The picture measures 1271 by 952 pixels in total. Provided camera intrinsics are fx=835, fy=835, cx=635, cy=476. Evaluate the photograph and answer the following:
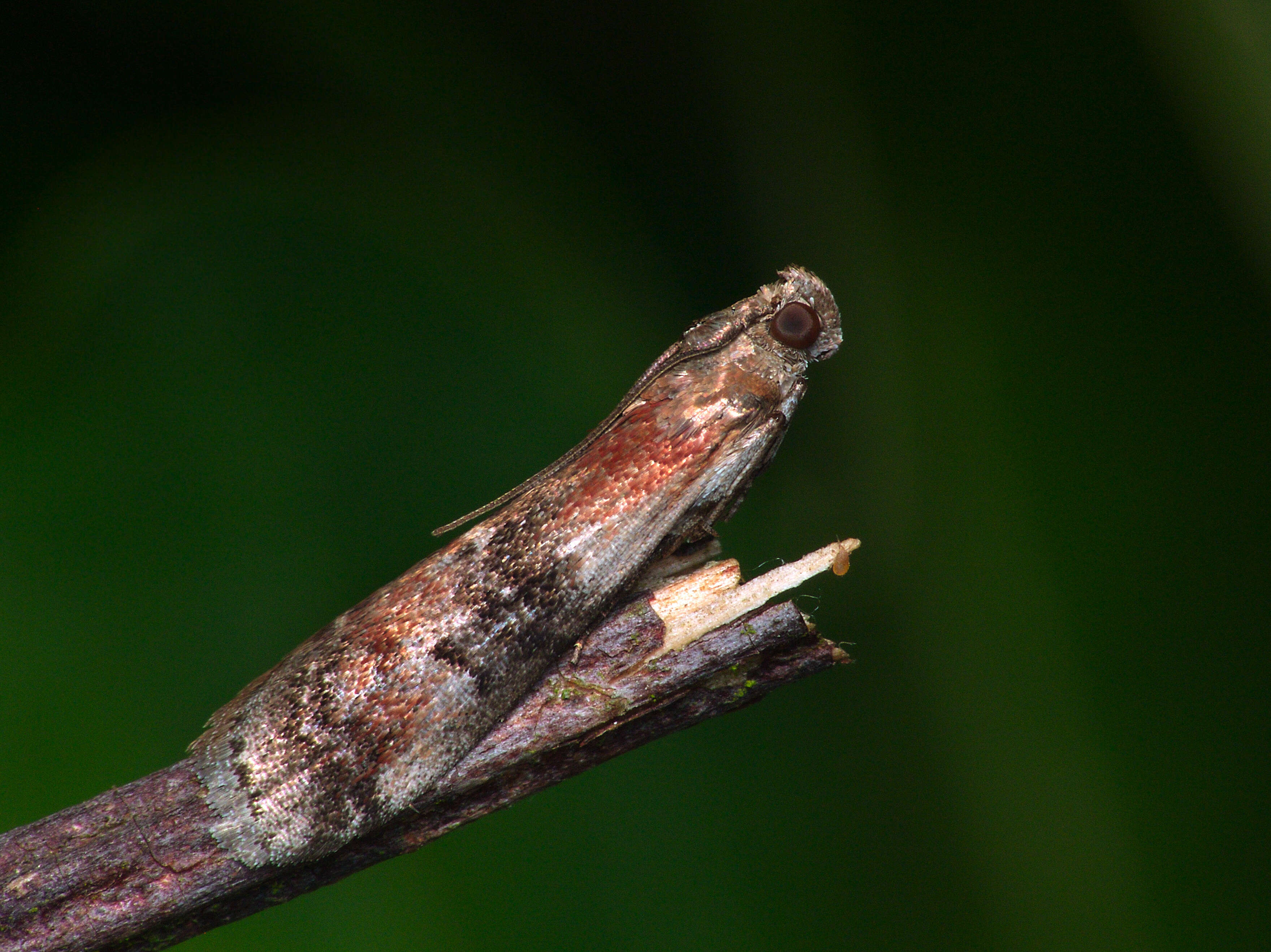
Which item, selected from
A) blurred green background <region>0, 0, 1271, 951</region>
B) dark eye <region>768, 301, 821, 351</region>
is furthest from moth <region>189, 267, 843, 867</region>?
blurred green background <region>0, 0, 1271, 951</region>

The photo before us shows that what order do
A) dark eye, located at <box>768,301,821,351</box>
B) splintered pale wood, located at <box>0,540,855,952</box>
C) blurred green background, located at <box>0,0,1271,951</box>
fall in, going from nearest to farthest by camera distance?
1. splintered pale wood, located at <box>0,540,855,952</box>
2. dark eye, located at <box>768,301,821,351</box>
3. blurred green background, located at <box>0,0,1271,951</box>

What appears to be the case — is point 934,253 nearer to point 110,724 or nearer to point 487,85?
point 487,85

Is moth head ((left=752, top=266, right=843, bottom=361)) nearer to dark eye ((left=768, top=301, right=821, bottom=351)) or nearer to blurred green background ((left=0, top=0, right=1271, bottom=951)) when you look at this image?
dark eye ((left=768, top=301, right=821, bottom=351))

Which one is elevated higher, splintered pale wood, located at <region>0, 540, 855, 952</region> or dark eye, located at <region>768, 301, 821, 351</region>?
dark eye, located at <region>768, 301, 821, 351</region>

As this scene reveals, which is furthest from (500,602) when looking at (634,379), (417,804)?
(634,379)

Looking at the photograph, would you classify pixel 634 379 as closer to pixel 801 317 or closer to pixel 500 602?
pixel 801 317

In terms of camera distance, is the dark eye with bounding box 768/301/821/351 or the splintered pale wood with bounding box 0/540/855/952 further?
the dark eye with bounding box 768/301/821/351

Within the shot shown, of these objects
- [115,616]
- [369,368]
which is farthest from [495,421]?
[115,616]
